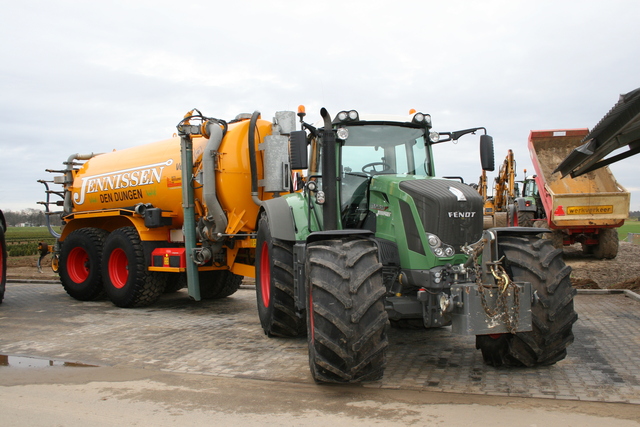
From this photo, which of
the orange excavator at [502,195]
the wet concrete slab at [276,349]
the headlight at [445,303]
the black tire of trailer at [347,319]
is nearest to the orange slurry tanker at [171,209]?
the wet concrete slab at [276,349]

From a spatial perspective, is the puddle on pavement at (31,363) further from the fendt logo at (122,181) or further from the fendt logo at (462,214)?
the fendt logo at (122,181)

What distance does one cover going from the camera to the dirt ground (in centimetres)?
1139

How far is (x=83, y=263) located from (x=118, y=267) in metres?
1.51

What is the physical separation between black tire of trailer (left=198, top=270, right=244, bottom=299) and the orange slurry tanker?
0.02 meters

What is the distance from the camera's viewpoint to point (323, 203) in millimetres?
6289

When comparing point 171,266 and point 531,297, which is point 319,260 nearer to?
point 531,297

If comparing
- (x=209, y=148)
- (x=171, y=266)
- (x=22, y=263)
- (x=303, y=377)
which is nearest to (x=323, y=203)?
(x=303, y=377)

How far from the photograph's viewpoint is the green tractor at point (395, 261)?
16.3 ft

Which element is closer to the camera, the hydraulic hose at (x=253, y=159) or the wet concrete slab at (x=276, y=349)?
the wet concrete slab at (x=276, y=349)

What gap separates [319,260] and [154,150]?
22.0 ft

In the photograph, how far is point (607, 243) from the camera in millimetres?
15633

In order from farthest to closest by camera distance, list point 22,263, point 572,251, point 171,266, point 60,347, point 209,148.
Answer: point 22,263, point 572,251, point 171,266, point 209,148, point 60,347

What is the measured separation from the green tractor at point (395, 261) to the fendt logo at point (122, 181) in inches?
160

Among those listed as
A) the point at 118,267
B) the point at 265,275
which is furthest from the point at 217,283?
the point at 265,275
